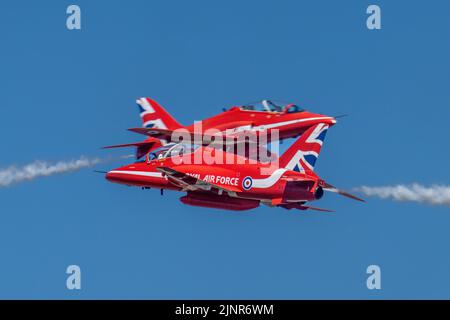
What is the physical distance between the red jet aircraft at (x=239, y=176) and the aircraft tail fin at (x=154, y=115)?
9466 millimetres

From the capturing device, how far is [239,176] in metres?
59.0

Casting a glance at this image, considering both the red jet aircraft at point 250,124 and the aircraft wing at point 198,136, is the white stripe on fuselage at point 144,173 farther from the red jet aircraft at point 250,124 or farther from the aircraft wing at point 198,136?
the red jet aircraft at point 250,124

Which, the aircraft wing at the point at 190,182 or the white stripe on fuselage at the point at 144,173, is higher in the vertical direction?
the white stripe on fuselage at the point at 144,173

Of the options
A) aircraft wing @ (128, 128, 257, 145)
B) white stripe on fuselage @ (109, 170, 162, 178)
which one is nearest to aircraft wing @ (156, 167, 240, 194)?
white stripe on fuselage @ (109, 170, 162, 178)

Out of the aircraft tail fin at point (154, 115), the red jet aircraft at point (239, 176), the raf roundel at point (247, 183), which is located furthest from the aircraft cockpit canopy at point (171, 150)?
the aircraft tail fin at point (154, 115)

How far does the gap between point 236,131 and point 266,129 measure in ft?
5.21

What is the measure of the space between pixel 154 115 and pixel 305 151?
15673 mm

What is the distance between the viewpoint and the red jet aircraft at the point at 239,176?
58.2 m

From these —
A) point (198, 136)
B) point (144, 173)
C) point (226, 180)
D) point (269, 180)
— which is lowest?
point (269, 180)

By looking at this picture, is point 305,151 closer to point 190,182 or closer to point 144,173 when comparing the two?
point 190,182

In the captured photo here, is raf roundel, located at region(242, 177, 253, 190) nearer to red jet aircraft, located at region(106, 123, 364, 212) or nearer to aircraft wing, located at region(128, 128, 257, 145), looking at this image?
red jet aircraft, located at region(106, 123, 364, 212)

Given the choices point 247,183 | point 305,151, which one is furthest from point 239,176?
point 305,151
